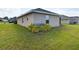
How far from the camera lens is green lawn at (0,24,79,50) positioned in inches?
115

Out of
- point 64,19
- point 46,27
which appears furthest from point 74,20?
point 46,27

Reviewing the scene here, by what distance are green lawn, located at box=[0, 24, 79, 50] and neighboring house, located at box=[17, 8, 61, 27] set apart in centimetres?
11

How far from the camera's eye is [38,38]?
299cm

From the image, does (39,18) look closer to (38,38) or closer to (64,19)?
(38,38)

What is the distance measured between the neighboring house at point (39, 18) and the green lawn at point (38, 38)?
0.35 ft

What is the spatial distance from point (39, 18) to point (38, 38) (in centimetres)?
34

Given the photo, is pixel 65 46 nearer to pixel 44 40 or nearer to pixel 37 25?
pixel 44 40

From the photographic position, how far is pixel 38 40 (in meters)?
2.98

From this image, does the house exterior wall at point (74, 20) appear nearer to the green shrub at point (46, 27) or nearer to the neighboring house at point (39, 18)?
the neighboring house at point (39, 18)
